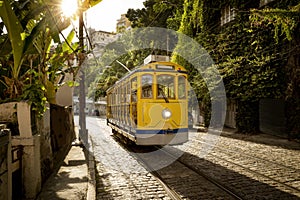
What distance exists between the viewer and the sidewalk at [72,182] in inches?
210

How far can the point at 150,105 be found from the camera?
9.27 m

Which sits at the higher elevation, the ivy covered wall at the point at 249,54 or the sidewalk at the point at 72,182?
the ivy covered wall at the point at 249,54

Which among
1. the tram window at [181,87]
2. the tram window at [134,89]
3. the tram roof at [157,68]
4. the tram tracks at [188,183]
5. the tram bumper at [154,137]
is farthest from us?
the tram window at [181,87]

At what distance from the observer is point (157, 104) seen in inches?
369

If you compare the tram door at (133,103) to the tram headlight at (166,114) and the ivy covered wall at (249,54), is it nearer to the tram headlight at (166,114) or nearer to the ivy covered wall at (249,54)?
the tram headlight at (166,114)

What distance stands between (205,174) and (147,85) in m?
3.67

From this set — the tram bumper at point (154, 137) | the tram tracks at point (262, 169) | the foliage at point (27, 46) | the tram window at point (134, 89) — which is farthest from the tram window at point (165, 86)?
the foliage at point (27, 46)

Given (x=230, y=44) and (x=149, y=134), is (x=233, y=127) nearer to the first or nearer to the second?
(x=230, y=44)

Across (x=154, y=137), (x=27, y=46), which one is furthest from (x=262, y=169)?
(x=27, y=46)

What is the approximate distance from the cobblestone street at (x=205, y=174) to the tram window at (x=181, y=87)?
2.19 meters

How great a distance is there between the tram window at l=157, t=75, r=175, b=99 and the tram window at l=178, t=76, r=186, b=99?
25cm

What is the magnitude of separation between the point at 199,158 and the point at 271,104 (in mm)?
8099

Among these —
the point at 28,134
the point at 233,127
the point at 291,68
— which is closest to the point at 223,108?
the point at 233,127

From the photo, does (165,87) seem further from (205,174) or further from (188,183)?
(188,183)
